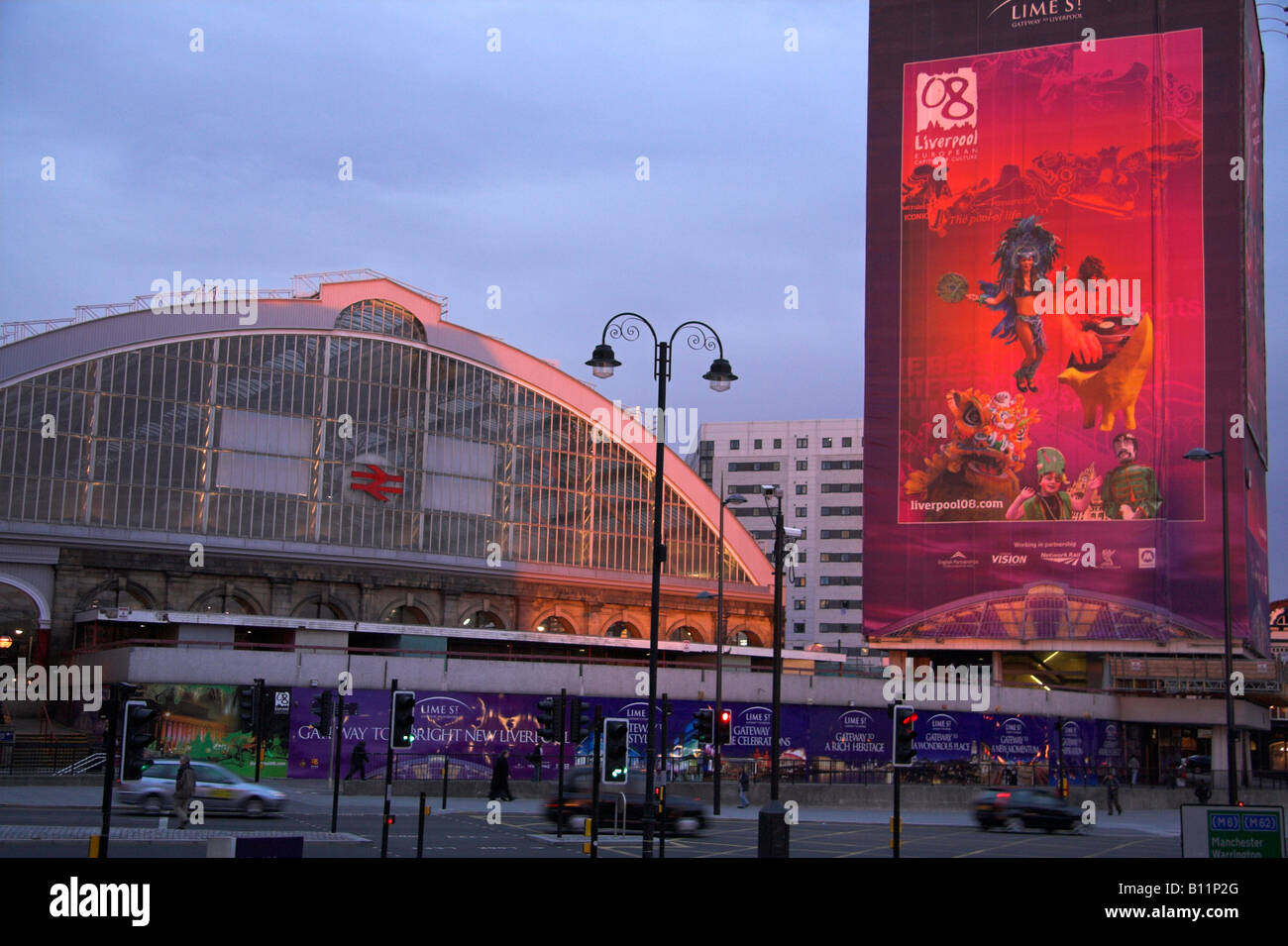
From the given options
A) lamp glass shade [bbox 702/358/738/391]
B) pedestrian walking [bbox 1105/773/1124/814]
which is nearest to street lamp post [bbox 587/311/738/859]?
lamp glass shade [bbox 702/358/738/391]

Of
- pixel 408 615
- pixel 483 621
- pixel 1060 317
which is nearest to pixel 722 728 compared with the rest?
pixel 408 615

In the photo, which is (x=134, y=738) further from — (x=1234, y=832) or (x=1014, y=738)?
(x=1014, y=738)

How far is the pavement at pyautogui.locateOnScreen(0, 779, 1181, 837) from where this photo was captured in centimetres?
3562

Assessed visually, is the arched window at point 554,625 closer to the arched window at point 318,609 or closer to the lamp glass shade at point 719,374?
the arched window at point 318,609

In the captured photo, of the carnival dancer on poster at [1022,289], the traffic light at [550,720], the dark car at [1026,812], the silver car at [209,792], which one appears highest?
the carnival dancer on poster at [1022,289]

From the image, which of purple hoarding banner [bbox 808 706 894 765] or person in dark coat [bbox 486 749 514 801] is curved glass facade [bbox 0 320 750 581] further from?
person in dark coat [bbox 486 749 514 801]

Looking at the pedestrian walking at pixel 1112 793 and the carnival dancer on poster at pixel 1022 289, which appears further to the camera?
the carnival dancer on poster at pixel 1022 289

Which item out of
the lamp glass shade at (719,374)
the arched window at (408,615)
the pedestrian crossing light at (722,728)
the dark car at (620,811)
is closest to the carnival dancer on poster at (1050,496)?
the arched window at (408,615)

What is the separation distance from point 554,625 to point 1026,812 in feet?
128

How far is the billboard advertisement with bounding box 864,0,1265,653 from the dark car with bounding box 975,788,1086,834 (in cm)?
4034

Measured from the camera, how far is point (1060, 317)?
8212 centimetres

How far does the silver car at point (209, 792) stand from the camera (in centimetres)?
3372

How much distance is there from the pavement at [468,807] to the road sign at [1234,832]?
19.7 metres
